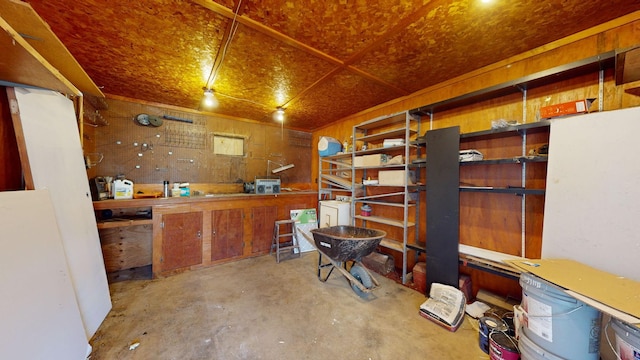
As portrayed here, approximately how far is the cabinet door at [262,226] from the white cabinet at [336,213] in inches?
35.8

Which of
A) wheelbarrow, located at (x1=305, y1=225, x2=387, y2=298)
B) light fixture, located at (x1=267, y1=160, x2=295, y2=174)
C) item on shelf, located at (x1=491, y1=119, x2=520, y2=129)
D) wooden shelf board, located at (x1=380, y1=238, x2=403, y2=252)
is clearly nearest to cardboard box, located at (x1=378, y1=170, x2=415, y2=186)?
wheelbarrow, located at (x1=305, y1=225, x2=387, y2=298)

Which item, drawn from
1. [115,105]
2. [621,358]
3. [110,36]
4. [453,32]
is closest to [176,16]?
[110,36]

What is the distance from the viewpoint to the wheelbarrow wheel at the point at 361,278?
90.9 inches

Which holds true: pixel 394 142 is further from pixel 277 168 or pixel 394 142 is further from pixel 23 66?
pixel 23 66

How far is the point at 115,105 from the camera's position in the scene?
293 cm

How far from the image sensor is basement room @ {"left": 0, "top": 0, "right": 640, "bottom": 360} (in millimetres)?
1259

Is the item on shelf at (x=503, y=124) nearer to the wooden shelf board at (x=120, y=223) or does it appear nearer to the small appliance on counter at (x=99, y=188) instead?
the wooden shelf board at (x=120, y=223)

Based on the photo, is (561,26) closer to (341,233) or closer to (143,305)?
(341,233)

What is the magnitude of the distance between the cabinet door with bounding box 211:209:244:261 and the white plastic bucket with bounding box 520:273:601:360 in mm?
3337

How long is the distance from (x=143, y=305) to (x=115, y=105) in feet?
9.27

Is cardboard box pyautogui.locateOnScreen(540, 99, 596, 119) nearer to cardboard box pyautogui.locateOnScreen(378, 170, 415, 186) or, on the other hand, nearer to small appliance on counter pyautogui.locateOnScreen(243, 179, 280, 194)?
cardboard box pyautogui.locateOnScreen(378, 170, 415, 186)

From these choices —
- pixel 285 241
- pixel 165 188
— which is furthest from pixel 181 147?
pixel 285 241

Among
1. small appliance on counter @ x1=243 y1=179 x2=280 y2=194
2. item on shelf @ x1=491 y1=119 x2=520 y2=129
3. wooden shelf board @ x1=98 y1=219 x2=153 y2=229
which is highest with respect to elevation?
item on shelf @ x1=491 y1=119 x2=520 y2=129

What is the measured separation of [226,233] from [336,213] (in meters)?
1.83
